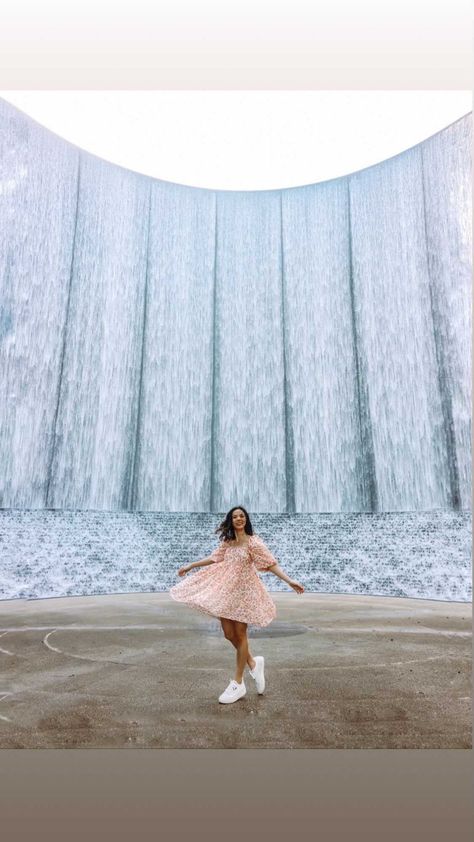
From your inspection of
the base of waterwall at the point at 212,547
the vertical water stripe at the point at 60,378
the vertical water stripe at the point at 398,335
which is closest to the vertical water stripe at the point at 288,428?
the base of waterwall at the point at 212,547

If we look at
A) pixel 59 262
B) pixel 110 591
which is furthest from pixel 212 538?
pixel 59 262

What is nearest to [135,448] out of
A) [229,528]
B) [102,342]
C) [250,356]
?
[102,342]

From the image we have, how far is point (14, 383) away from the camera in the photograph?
22.0 ft

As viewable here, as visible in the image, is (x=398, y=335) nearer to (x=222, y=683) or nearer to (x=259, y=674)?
(x=222, y=683)

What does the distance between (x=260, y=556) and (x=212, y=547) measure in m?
4.01

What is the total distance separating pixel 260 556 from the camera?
2461mm

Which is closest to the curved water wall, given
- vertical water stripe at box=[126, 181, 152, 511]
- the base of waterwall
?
vertical water stripe at box=[126, 181, 152, 511]

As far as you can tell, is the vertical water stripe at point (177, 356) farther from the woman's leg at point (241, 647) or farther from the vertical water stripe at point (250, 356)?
the woman's leg at point (241, 647)

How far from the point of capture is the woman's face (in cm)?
243

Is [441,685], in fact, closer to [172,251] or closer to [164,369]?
[164,369]

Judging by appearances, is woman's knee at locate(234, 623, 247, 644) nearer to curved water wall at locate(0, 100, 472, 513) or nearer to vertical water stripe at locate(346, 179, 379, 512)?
curved water wall at locate(0, 100, 472, 513)

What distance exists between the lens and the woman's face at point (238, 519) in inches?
95.7

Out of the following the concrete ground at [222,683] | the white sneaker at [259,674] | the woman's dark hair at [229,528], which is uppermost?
the woman's dark hair at [229,528]

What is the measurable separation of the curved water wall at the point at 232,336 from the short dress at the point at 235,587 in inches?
178
